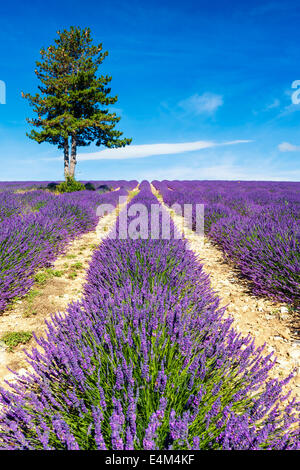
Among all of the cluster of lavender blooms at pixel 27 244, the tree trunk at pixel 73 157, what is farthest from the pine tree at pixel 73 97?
the cluster of lavender blooms at pixel 27 244

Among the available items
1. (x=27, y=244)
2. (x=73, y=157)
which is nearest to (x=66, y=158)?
(x=73, y=157)

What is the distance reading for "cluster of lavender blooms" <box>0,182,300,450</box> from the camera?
0.95 meters

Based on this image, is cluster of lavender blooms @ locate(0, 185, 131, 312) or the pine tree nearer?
cluster of lavender blooms @ locate(0, 185, 131, 312)

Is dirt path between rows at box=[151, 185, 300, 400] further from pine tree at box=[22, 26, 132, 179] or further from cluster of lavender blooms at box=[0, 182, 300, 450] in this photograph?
pine tree at box=[22, 26, 132, 179]

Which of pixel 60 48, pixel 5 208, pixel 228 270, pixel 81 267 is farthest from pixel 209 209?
pixel 60 48

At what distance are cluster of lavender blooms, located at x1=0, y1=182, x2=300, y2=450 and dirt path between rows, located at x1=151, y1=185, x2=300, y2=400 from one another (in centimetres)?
35

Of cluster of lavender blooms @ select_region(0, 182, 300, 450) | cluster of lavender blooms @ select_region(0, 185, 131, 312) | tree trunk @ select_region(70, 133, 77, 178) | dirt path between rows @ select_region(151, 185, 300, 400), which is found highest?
tree trunk @ select_region(70, 133, 77, 178)

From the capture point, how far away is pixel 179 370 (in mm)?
1294

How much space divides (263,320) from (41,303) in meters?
2.52

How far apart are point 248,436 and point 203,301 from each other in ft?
3.65

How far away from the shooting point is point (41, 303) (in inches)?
116

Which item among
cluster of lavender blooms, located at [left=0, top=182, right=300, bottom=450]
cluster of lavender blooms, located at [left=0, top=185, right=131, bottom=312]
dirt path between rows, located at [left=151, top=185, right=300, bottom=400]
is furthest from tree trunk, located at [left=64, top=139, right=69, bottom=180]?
cluster of lavender blooms, located at [left=0, top=182, right=300, bottom=450]

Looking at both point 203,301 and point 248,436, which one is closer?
point 248,436
